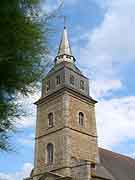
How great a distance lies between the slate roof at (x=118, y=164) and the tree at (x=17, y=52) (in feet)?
67.4

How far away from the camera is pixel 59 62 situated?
2984cm

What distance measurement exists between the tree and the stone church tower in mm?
17293

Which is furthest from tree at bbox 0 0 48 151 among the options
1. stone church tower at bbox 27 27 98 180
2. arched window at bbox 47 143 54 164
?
arched window at bbox 47 143 54 164

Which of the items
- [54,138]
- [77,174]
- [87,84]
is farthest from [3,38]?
[87,84]

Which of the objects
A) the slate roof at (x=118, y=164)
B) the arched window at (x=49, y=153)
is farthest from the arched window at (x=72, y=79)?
the slate roof at (x=118, y=164)

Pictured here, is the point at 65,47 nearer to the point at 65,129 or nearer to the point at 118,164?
the point at 65,129

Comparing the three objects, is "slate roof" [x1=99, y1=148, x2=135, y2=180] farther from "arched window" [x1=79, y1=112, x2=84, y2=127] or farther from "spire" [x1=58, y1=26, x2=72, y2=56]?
"spire" [x1=58, y1=26, x2=72, y2=56]

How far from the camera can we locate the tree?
17.9 ft

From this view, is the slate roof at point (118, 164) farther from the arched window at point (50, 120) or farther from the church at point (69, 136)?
the arched window at point (50, 120)

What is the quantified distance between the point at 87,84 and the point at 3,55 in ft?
78.7

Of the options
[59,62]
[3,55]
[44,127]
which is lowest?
[3,55]

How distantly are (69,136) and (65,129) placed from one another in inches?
25.5

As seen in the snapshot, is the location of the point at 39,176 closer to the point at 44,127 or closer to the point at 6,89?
the point at 44,127

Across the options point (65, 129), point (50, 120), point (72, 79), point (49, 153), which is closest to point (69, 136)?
point (65, 129)
